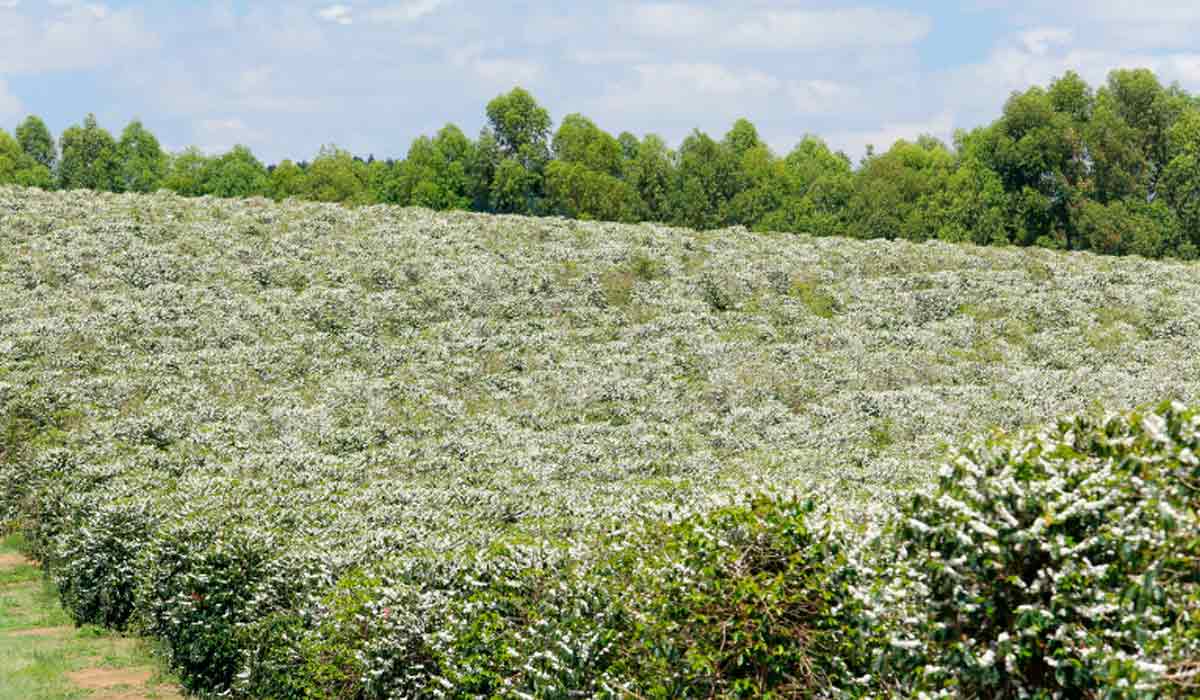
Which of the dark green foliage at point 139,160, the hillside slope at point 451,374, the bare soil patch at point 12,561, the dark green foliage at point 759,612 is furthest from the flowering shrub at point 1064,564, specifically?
the dark green foliage at point 139,160

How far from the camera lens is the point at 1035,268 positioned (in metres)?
50.8

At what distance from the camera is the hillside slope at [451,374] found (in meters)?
19.6

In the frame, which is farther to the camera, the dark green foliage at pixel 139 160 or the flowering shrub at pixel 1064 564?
the dark green foliage at pixel 139 160

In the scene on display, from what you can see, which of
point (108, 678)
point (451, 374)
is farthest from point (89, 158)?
point (108, 678)

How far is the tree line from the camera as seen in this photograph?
266ft

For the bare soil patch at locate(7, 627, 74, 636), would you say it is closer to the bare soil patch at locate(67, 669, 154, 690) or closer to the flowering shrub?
the bare soil patch at locate(67, 669, 154, 690)

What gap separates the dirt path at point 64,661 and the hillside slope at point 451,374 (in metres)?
0.75

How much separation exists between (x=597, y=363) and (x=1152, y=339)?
2165 centimetres

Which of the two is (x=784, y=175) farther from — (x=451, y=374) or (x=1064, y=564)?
(x=1064, y=564)

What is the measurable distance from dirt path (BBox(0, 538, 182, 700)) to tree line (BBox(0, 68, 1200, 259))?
222ft

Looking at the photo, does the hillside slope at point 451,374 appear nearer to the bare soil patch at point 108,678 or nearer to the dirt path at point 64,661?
the dirt path at point 64,661

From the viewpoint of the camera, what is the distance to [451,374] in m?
37.5

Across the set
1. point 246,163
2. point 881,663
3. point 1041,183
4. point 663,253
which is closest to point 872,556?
point 881,663

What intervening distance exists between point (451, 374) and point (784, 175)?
2860 inches
